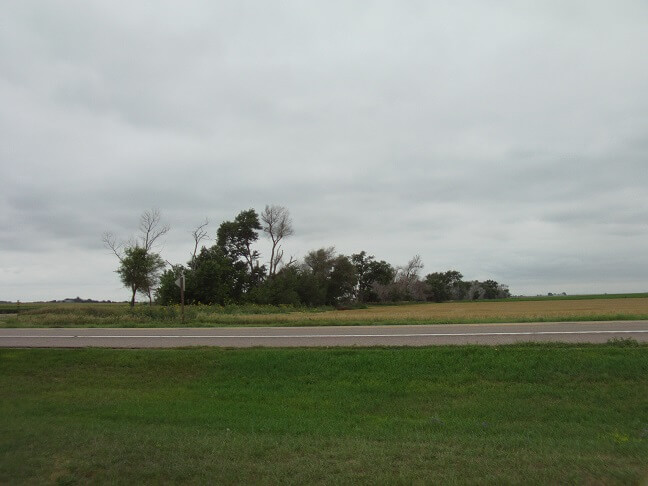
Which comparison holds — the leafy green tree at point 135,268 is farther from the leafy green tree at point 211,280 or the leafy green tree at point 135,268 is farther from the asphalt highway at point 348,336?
the asphalt highway at point 348,336

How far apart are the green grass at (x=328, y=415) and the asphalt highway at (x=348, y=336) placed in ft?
4.88

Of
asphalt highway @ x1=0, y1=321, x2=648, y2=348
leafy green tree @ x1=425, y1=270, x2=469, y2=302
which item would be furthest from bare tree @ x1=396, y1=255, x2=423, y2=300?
asphalt highway @ x1=0, y1=321, x2=648, y2=348

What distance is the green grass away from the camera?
19.7 feet

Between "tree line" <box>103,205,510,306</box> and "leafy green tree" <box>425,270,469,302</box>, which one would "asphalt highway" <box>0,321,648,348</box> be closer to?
"tree line" <box>103,205,510,306</box>

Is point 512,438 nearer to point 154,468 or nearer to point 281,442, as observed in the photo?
point 281,442

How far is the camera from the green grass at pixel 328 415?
19.7 feet

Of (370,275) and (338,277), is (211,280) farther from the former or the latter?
(370,275)

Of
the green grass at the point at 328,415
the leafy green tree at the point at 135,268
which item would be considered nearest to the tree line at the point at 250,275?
the leafy green tree at the point at 135,268

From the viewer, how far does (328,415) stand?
10000 millimetres

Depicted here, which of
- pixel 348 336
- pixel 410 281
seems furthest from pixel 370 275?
pixel 348 336

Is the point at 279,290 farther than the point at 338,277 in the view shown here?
No

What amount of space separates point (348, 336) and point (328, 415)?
791cm

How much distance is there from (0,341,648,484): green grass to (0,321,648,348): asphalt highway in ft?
4.88

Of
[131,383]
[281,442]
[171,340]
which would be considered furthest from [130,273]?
[281,442]
